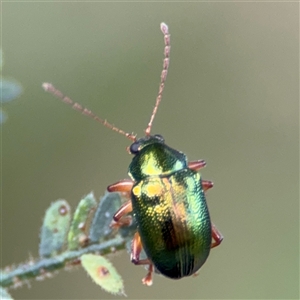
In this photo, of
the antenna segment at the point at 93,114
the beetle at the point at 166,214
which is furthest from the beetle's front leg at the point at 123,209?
the antenna segment at the point at 93,114

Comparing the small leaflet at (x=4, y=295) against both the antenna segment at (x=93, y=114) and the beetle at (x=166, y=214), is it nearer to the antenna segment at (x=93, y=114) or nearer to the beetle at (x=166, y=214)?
the beetle at (x=166, y=214)

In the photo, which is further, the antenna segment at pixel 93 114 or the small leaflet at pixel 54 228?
the antenna segment at pixel 93 114

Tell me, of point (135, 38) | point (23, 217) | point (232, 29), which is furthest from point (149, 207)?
point (232, 29)

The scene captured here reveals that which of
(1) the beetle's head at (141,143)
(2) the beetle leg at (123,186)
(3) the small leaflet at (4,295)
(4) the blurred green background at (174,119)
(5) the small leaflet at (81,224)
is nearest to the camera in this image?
(3) the small leaflet at (4,295)

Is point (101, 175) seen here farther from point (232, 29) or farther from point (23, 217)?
point (232, 29)

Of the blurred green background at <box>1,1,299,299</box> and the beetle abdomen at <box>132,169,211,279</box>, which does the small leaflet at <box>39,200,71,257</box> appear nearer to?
the beetle abdomen at <box>132,169,211,279</box>

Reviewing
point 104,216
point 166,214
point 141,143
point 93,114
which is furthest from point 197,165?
point 104,216
